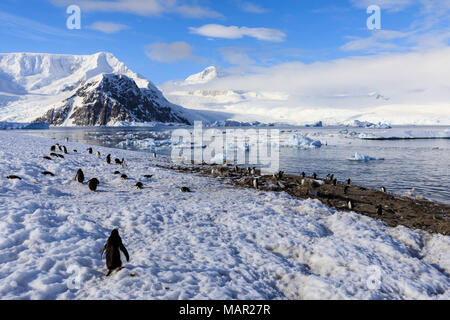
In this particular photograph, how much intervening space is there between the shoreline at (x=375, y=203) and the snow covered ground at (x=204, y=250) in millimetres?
1632

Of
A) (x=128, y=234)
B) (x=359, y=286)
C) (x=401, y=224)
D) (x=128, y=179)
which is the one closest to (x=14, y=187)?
(x=128, y=179)

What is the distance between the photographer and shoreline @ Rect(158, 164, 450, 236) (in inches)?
436

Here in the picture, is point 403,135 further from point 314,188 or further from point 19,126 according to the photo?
point 19,126

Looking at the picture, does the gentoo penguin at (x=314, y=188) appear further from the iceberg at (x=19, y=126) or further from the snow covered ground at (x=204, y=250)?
the iceberg at (x=19, y=126)

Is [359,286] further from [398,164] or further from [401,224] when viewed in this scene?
[398,164]

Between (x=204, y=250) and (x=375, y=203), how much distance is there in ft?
35.2

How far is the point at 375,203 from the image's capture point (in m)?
14.3

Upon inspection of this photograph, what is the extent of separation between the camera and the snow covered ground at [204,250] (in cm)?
545

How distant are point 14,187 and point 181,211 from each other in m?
6.60

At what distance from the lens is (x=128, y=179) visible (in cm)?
1521

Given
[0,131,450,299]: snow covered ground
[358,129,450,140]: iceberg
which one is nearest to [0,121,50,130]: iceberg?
[0,131,450,299]: snow covered ground

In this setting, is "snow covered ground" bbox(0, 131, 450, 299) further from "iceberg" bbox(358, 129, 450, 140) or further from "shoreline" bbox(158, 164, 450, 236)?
"iceberg" bbox(358, 129, 450, 140)

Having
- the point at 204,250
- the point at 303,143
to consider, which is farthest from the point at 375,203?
the point at 303,143
